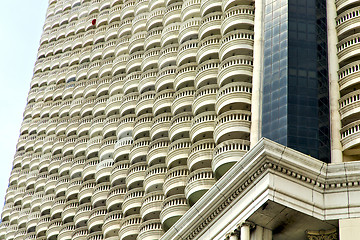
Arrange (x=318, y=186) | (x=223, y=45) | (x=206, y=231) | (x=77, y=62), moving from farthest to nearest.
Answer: (x=77, y=62) → (x=223, y=45) → (x=206, y=231) → (x=318, y=186)

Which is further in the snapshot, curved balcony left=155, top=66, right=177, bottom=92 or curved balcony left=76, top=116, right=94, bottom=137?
curved balcony left=76, top=116, right=94, bottom=137

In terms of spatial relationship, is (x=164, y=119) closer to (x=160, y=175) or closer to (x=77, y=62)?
(x=160, y=175)

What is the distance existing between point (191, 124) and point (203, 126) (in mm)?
2179

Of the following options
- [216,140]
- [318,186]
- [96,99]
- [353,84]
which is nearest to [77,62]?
[96,99]

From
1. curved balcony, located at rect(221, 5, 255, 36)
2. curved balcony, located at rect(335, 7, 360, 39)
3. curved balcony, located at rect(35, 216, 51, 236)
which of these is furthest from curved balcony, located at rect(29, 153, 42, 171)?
curved balcony, located at rect(335, 7, 360, 39)

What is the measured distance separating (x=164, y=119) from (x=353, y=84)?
69.0ft

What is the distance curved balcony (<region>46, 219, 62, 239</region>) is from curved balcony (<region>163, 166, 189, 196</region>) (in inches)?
655

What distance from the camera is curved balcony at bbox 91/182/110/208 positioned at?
82.2m

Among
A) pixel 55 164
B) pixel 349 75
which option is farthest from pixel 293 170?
pixel 55 164

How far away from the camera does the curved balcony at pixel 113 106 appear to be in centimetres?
8788

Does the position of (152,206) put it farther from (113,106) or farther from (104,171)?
(113,106)

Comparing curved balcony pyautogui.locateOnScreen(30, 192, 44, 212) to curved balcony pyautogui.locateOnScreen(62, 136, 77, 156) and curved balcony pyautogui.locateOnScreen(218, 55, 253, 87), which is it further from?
curved balcony pyautogui.locateOnScreen(218, 55, 253, 87)

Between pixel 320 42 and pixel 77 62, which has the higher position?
pixel 77 62

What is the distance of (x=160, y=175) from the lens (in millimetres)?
75250
